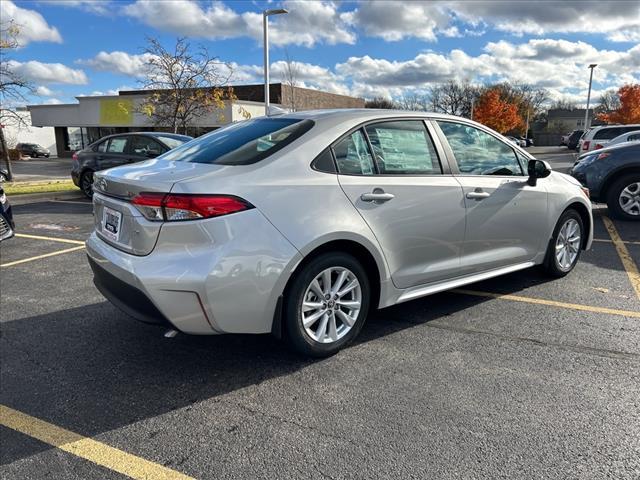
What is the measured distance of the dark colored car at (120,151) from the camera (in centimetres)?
1031

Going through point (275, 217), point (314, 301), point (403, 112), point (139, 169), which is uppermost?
point (403, 112)

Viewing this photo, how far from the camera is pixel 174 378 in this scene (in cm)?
313

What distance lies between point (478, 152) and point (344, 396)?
2.44 metres

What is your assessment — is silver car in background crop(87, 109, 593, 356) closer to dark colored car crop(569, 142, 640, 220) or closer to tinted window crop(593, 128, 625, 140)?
dark colored car crop(569, 142, 640, 220)

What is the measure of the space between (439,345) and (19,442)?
2650 millimetres

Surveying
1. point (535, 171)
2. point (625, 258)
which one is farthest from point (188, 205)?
point (625, 258)

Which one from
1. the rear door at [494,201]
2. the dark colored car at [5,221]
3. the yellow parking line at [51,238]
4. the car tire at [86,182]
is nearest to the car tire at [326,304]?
the rear door at [494,201]

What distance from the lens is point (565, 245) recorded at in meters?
5.06

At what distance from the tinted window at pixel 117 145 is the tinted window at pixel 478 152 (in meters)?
8.92

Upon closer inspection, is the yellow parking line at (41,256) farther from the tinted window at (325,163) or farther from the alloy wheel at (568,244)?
the alloy wheel at (568,244)

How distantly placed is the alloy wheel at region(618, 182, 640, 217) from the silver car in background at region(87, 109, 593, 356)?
5140mm

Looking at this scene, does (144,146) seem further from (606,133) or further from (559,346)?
(606,133)

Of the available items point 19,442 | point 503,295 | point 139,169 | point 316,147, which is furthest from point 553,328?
point 19,442

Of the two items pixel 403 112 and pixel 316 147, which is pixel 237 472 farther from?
pixel 403 112
